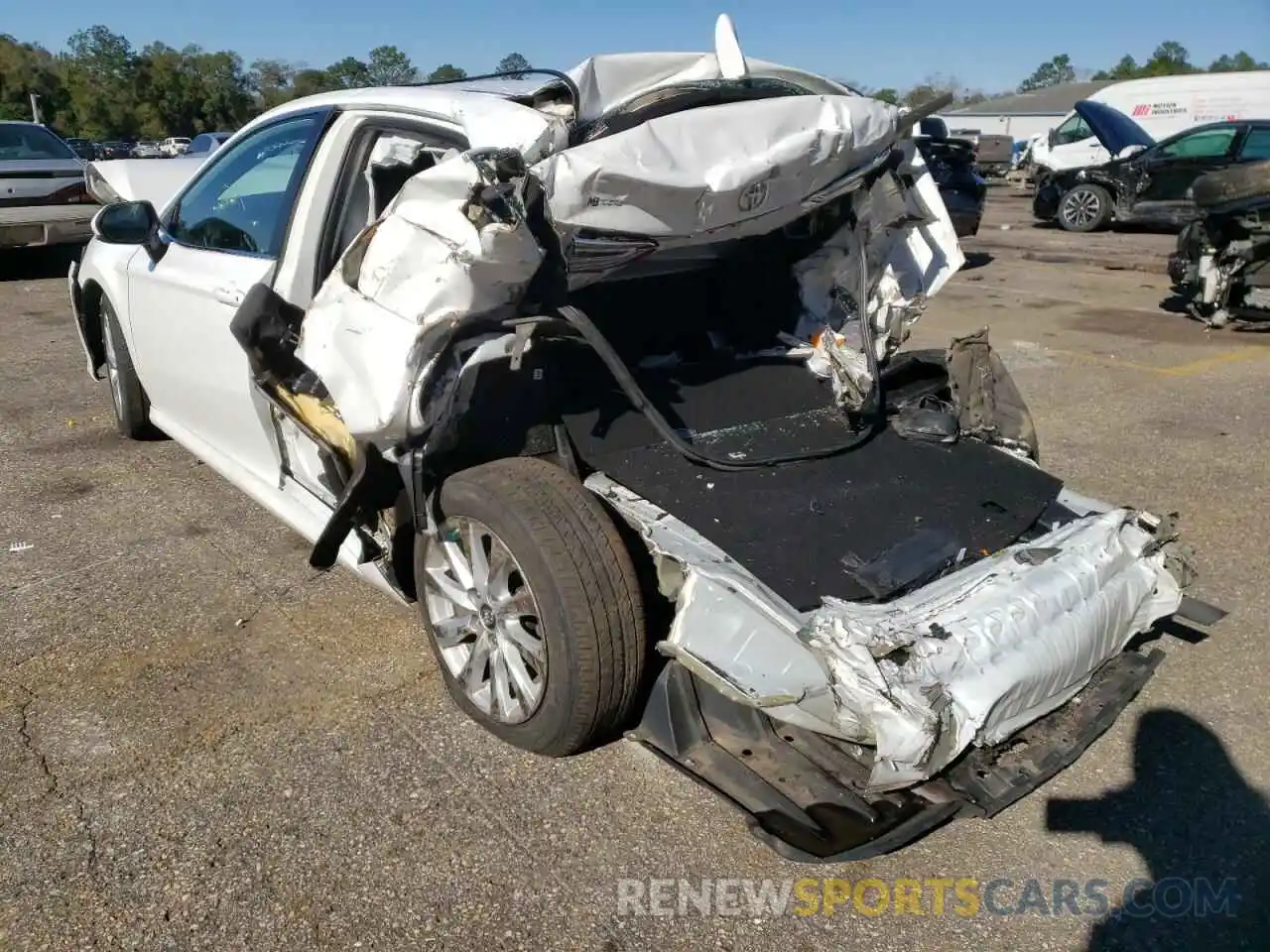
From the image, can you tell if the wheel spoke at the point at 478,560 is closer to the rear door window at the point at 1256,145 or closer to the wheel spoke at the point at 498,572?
the wheel spoke at the point at 498,572

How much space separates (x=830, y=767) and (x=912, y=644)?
44 cm

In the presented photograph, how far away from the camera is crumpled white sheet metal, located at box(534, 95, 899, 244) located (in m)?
2.60

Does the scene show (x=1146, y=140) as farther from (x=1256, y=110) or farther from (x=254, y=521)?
(x=254, y=521)

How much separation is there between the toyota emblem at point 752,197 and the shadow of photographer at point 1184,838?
6.29ft

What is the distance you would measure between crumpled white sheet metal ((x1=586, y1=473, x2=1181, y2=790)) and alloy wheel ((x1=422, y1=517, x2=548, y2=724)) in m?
0.39

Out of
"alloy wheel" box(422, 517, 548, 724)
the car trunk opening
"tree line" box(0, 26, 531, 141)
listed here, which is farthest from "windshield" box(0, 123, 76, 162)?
"tree line" box(0, 26, 531, 141)

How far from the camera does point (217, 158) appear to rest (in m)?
4.15

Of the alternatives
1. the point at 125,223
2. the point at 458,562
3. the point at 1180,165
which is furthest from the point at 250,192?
the point at 1180,165

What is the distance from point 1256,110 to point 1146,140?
671 centimetres

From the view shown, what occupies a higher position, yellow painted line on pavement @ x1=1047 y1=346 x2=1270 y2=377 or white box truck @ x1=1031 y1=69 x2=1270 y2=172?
white box truck @ x1=1031 y1=69 x2=1270 y2=172

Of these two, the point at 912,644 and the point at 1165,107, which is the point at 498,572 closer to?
the point at 912,644

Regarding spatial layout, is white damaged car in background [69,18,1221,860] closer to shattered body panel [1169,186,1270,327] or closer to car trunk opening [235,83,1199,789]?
car trunk opening [235,83,1199,789]

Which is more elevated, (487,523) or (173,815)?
(487,523)

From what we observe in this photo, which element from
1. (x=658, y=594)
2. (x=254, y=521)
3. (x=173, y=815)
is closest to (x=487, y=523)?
(x=658, y=594)
